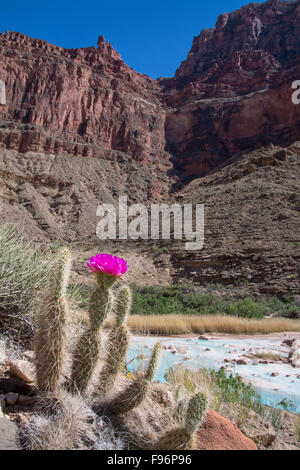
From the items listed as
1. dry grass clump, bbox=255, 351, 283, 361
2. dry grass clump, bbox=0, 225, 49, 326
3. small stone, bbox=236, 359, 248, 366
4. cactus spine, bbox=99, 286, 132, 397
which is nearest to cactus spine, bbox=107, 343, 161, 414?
cactus spine, bbox=99, 286, 132, 397

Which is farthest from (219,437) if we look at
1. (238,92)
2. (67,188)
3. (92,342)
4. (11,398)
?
(238,92)

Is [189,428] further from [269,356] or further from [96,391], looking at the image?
[269,356]

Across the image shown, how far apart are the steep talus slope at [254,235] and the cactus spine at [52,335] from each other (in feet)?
67.6

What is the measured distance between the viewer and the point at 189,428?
163 cm

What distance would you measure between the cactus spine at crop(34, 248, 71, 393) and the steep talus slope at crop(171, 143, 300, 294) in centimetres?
2060

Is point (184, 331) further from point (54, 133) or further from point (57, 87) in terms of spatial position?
point (57, 87)

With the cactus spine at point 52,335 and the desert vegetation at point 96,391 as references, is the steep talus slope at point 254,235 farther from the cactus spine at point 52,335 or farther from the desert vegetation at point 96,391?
the cactus spine at point 52,335

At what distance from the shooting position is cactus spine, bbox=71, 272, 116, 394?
6.92 ft

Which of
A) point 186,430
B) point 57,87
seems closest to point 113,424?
point 186,430

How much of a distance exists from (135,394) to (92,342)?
1.46 feet

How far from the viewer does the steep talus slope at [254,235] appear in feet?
75.7

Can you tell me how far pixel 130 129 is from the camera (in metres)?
63.7

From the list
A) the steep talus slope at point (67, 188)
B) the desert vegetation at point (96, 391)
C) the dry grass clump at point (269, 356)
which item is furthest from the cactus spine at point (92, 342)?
the steep talus slope at point (67, 188)

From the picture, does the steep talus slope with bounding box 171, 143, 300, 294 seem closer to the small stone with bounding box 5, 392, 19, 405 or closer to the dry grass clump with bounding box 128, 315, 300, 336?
the dry grass clump with bounding box 128, 315, 300, 336
